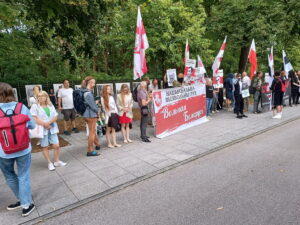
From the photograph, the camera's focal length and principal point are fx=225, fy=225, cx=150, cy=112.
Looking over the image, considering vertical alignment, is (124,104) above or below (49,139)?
above

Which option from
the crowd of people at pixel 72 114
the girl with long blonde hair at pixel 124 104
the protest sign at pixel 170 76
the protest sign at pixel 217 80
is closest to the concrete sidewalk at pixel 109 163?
the crowd of people at pixel 72 114

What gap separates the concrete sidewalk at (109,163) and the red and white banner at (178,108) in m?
0.32

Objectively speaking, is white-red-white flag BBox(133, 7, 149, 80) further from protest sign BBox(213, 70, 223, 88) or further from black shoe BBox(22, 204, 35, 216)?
protest sign BBox(213, 70, 223, 88)

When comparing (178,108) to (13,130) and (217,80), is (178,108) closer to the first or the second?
(217,80)

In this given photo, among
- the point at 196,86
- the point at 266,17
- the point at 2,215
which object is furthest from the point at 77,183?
the point at 266,17

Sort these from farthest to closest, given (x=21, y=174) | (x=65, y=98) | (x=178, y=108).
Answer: (x=65, y=98), (x=178, y=108), (x=21, y=174)

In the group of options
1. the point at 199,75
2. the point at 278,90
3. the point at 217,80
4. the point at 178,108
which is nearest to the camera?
the point at 178,108

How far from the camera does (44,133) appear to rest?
15.5 ft

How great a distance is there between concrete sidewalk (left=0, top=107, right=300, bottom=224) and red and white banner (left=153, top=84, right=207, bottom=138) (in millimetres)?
325

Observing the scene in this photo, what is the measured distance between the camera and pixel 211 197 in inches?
139

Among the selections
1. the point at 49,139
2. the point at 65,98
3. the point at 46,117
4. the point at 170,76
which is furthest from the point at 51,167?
the point at 170,76

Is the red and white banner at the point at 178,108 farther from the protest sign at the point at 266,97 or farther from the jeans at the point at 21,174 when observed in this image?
the jeans at the point at 21,174

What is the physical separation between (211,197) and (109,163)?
8.04 feet

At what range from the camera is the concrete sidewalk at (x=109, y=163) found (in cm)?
371
